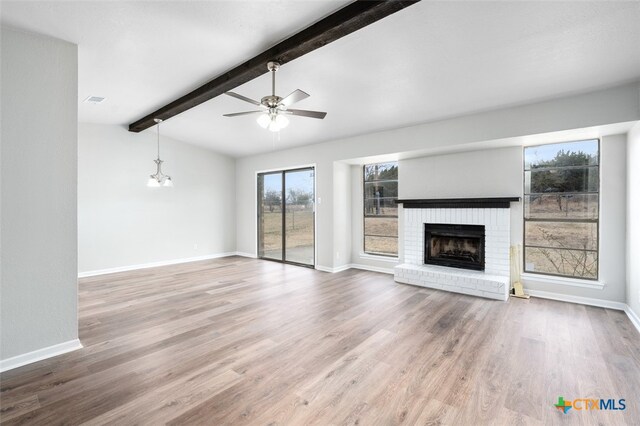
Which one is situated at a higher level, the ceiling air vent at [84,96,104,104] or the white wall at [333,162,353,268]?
the ceiling air vent at [84,96,104,104]

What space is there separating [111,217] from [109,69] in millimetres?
3528

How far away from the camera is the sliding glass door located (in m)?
6.80

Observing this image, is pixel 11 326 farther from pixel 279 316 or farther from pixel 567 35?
pixel 567 35

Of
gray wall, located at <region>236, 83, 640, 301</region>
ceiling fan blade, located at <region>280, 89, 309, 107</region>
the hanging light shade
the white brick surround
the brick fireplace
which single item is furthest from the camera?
the brick fireplace

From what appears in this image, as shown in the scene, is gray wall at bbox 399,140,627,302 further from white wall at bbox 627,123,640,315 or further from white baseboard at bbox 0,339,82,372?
white baseboard at bbox 0,339,82,372

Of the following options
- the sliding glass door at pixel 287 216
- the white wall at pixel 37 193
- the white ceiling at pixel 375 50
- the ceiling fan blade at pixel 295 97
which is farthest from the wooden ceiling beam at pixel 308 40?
the sliding glass door at pixel 287 216

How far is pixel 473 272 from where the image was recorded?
15.7 feet

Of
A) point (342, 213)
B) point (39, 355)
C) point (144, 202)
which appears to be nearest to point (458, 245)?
point (342, 213)

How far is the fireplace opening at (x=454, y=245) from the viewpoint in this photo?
16.1ft

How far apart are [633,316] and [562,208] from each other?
1557mm

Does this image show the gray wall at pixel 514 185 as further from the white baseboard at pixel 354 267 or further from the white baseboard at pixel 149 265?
the white baseboard at pixel 149 265

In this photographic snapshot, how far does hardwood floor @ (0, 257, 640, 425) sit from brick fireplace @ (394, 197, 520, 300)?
36 centimetres

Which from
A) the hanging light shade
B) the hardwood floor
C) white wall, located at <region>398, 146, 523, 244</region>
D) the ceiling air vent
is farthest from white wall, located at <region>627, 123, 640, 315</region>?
the ceiling air vent

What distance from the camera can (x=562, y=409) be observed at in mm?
1966
